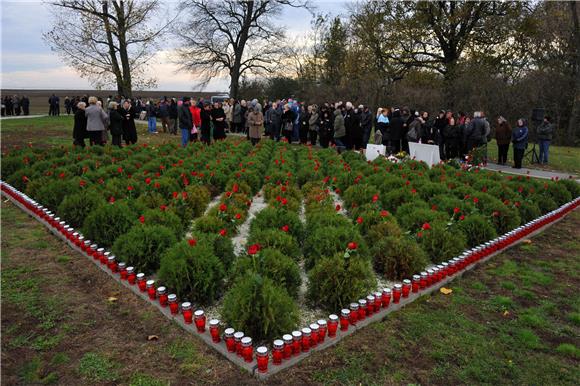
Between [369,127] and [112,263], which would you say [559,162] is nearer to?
[369,127]

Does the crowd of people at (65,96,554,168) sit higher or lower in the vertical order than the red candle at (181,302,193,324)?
higher

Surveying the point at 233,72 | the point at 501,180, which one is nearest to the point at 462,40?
the point at 233,72

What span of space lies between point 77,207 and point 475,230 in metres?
6.64

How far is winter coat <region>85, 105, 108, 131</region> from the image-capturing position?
12.7 metres

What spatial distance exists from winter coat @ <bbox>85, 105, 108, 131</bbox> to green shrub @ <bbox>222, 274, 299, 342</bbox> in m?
10.6

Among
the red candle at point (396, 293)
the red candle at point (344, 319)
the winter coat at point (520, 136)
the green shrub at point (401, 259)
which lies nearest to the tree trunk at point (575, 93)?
the winter coat at point (520, 136)

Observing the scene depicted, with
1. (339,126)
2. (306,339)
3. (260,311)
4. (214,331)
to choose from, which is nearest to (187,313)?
(214,331)

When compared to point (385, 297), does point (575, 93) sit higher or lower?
higher

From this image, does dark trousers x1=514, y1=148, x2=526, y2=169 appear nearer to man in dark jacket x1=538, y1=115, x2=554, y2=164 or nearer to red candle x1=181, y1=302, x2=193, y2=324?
man in dark jacket x1=538, y1=115, x2=554, y2=164

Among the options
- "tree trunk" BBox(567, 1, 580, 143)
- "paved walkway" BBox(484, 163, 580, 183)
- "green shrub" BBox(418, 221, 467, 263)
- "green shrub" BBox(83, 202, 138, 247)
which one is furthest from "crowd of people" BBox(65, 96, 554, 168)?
"tree trunk" BBox(567, 1, 580, 143)

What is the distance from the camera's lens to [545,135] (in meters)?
15.3

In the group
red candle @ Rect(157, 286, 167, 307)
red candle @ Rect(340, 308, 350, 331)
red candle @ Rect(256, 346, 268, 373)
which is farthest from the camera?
red candle @ Rect(157, 286, 167, 307)

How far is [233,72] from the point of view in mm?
36125

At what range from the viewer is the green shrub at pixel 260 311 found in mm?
4066
